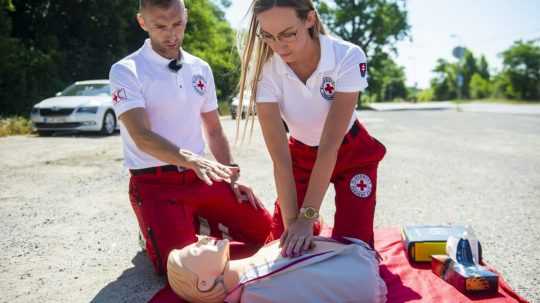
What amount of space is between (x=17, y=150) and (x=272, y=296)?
775 cm

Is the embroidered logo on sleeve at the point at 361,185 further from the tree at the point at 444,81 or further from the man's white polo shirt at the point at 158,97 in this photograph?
the tree at the point at 444,81

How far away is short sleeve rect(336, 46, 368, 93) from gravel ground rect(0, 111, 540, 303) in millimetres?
1396

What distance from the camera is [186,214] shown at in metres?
2.79

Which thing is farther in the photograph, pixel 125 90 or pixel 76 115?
pixel 76 115

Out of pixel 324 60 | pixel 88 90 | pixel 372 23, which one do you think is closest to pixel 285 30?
pixel 324 60

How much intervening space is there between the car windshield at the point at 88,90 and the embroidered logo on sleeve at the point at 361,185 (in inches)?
374

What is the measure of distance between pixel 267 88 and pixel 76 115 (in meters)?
8.82

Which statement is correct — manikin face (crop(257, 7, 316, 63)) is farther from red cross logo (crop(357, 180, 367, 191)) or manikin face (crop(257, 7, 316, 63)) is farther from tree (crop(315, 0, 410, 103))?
tree (crop(315, 0, 410, 103))

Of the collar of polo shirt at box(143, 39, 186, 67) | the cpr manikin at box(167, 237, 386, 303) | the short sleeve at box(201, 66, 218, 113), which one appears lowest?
the cpr manikin at box(167, 237, 386, 303)

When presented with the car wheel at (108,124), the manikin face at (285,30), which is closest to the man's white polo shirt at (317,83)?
the manikin face at (285,30)

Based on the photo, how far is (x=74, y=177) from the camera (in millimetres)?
5707

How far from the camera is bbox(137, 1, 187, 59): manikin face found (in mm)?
2707

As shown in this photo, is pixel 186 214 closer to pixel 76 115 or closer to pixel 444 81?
pixel 76 115

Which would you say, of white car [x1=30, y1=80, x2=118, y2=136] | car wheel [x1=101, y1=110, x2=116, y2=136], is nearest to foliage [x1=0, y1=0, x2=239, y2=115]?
white car [x1=30, y1=80, x2=118, y2=136]
